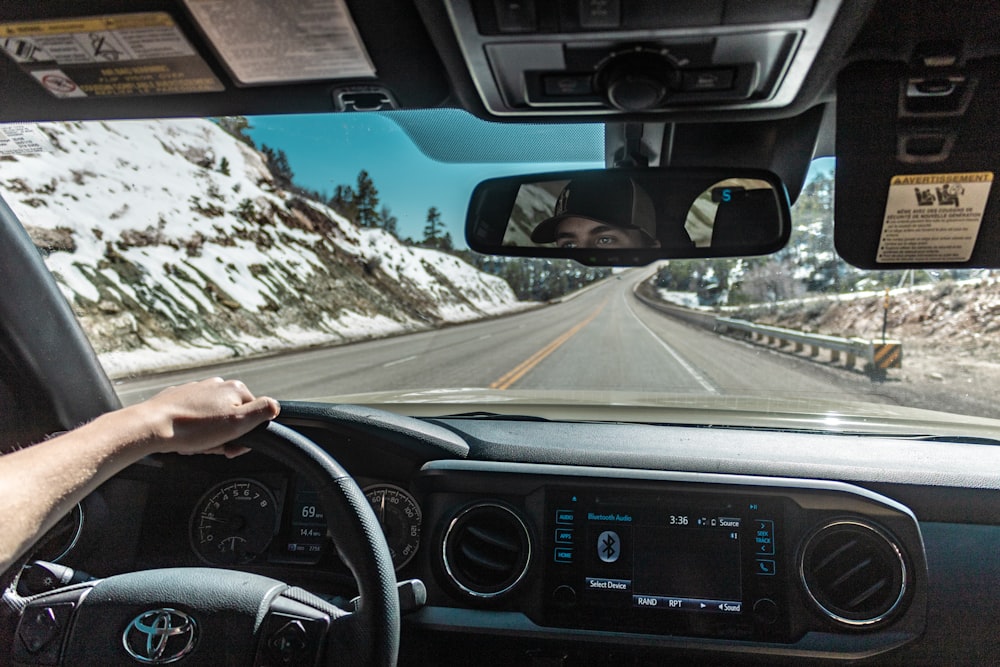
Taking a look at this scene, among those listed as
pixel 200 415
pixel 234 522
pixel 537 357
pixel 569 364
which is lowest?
pixel 234 522

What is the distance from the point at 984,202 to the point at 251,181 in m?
29.6

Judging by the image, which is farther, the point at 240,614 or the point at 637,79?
the point at 637,79

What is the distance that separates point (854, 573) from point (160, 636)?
2625mm

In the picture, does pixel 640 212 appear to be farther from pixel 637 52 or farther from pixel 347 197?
pixel 347 197

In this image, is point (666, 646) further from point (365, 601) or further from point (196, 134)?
point (196, 134)

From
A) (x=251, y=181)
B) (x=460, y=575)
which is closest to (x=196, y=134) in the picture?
(x=251, y=181)

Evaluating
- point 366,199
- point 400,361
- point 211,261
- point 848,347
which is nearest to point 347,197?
point 366,199

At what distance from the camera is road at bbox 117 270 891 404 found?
9016 millimetres

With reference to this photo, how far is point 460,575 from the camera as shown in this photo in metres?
3.17

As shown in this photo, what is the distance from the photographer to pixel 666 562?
3.03m

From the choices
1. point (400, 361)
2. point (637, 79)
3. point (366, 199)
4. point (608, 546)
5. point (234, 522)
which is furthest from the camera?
Result: point (400, 361)

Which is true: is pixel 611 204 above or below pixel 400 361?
above

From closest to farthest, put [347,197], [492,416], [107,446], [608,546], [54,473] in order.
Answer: [54,473]
[107,446]
[608,546]
[492,416]
[347,197]

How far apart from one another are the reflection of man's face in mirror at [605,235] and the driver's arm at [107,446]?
157 centimetres
